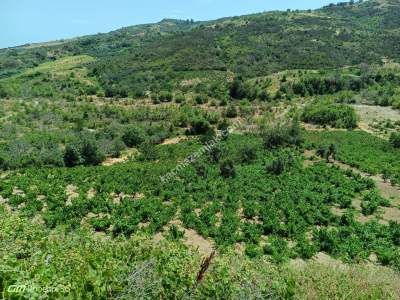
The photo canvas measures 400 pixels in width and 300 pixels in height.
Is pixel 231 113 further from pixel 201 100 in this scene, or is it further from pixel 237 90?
pixel 237 90

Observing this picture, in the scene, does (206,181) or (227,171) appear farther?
(227,171)

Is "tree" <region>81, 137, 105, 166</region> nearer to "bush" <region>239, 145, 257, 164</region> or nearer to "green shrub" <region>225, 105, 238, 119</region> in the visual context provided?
"bush" <region>239, 145, 257, 164</region>

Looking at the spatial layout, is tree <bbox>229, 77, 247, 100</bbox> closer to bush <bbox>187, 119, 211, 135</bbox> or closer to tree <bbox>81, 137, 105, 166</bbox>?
bush <bbox>187, 119, 211, 135</bbox>

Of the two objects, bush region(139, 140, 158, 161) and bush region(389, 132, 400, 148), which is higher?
bush region(139, 140, 158, 161)

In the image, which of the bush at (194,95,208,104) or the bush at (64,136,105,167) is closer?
the bush at (64,136,105,167)

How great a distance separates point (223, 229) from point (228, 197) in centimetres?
564

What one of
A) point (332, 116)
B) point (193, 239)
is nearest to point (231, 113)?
point (332, 116)

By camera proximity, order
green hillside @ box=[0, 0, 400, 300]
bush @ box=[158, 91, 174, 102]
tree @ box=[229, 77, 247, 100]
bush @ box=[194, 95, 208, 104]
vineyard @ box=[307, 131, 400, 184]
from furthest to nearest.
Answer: tree @ box=[229, 77, 247, 100] < bush @ box=[158, 91, 174, 102] < bush @ box=[194, 95, 208, 104] < vineyard @ box=[307, 131, 400, 184] < green hillside @ box=[0, 0, 400, 300]

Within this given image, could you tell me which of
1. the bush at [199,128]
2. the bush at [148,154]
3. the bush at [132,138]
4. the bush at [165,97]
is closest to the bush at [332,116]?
the bush at [199,128]

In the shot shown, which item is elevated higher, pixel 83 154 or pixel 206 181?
pixel 206 181

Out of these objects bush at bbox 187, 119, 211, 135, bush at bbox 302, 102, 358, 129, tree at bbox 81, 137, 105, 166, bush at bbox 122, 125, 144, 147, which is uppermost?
tree at bbox 81, 137, 105, 166

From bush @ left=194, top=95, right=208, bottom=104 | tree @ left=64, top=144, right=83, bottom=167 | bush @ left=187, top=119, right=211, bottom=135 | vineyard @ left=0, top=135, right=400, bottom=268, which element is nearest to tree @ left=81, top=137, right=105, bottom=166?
tree @ left=64, top=144, right=83, bottom=167

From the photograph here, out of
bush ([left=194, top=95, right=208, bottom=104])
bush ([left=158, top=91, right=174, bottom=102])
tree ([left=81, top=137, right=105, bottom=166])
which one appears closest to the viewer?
tree ([left=81, top=137, right=105, bottom=166])

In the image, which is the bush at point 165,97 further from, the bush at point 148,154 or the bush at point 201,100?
the bush at point 148,154
